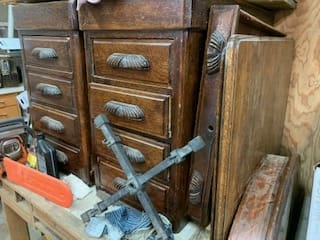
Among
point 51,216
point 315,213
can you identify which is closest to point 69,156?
point 51,216

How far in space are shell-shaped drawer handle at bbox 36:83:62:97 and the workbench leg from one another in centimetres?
47

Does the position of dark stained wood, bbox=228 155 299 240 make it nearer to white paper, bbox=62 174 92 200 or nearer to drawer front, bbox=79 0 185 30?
drawer front, bbox=79 0 185 30

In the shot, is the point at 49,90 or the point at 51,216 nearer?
the point at 51,216

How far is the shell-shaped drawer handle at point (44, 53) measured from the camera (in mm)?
778

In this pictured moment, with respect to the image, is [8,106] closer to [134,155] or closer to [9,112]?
[9,112]

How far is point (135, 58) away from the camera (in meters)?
0.60

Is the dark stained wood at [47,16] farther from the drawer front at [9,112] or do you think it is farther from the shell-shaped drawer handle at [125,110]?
the drawer front at [9,112]

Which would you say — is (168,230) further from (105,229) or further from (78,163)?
(78,163)

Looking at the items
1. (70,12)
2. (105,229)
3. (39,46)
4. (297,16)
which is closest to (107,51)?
(70,12)

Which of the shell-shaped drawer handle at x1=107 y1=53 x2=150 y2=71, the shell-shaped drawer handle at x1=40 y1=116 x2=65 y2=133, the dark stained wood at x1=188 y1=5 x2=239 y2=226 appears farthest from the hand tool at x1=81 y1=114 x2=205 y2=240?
the shell-shaped drawer handle at x1=40 y1=116 x2=65 y2=133

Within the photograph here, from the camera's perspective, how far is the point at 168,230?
2.00 ft

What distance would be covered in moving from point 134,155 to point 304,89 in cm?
59

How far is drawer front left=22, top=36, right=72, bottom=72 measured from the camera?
76 cm

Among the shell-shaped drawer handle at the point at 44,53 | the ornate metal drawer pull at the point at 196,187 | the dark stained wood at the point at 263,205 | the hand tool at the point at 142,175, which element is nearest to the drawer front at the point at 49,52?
the shell-shaped drawer handle at the point at 44,53
